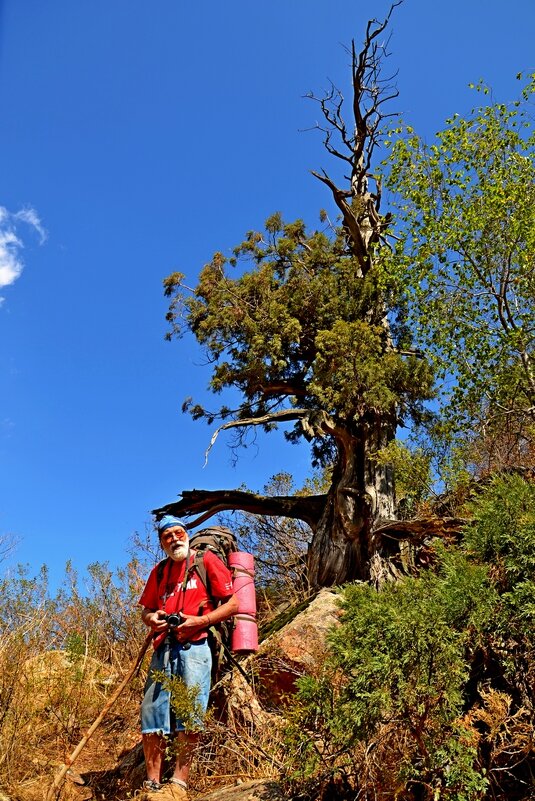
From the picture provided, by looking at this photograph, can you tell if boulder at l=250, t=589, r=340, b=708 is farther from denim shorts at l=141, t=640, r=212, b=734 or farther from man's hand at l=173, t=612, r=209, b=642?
man's hand at l=173, t=612, r=209, b=642

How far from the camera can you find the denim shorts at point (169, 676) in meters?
4.42

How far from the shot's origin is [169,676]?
4391mm

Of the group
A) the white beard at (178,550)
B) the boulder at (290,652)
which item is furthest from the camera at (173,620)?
the boulder at (290,652)

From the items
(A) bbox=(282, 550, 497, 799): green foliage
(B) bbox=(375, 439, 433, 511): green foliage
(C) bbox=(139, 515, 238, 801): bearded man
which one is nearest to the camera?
(A) bbox=(282, 550, 497, 799): green foliage

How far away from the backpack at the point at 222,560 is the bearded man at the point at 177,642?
0.05 meters

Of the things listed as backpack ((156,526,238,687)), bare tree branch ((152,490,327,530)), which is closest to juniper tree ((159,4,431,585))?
bare tree branch ((152,490,327,530))

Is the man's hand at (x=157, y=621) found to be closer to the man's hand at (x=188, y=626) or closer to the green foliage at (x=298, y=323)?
the man's hand at (x=188, y=626)

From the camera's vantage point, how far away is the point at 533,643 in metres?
3.16

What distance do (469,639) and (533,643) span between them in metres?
0.29

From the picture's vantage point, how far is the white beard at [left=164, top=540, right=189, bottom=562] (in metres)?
4.96

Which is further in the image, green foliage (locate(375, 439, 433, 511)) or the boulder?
green foliage (locate(375, 439, 433, 511))

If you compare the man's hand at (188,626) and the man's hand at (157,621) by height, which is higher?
the man's hand at (157,621)

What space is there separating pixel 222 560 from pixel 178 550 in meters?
0.94

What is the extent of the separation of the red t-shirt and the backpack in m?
0.06
